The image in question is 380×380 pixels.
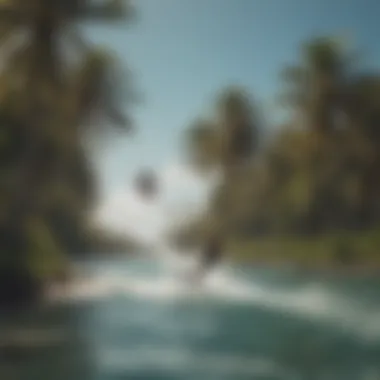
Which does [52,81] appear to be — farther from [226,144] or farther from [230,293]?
[230,293]

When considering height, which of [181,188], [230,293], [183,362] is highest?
[181,188]

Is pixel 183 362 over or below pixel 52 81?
below

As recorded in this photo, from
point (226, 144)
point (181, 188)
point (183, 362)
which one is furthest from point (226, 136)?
point (183, 362)

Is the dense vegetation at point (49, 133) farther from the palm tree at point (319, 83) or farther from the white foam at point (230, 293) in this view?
the palm tree at point (319, 83)

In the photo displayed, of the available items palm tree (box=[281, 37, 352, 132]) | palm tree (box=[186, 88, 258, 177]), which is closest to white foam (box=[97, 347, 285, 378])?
palm tree (box=[186, 88, 258, 177])

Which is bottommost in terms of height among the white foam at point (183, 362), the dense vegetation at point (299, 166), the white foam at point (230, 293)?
the white foam at point (183, 362)

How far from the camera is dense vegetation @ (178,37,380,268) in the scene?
1386 millimetres

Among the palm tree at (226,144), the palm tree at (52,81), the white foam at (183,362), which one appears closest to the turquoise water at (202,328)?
the white foam at (183,362)

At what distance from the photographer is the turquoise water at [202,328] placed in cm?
133

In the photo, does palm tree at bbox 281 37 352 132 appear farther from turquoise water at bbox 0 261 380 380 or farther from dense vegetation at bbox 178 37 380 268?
turquoise water at bbox 0 261 380 380

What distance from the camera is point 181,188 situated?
1385 mm

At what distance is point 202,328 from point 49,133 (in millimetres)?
520

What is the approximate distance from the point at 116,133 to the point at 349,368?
683mm

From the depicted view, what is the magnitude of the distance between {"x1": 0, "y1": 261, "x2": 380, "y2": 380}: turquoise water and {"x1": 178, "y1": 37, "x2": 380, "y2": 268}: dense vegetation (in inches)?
3.7
